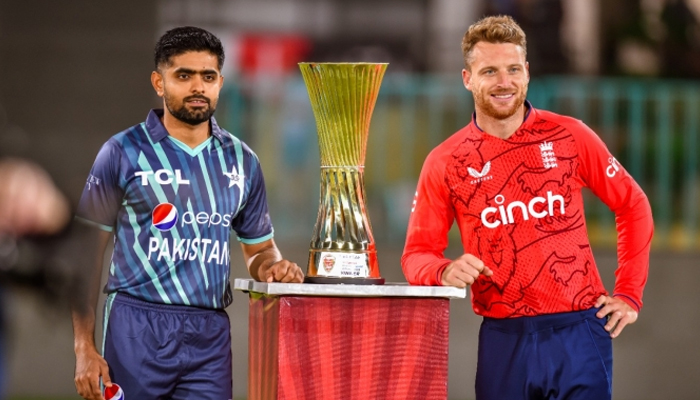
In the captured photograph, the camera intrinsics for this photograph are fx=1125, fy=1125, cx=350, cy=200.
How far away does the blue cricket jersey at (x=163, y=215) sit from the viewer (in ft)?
10.6

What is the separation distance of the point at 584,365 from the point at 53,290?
210 cm

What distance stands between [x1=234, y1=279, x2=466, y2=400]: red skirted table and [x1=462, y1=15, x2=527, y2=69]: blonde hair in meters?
0.83

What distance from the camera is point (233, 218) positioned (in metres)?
3.42

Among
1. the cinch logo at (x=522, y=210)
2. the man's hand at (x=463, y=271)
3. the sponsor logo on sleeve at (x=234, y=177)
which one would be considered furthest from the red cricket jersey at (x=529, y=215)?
the sponsor logo on sleeve at (x=234, y=177)

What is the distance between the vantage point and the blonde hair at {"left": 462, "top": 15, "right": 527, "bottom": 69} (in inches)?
132

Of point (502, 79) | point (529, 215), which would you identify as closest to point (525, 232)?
point (529, 215)

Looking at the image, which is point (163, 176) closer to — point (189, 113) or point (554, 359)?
point (189, 113)

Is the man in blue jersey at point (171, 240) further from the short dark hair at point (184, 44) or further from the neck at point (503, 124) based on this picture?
the neck at point (503, 124)

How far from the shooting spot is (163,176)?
3.28 meters

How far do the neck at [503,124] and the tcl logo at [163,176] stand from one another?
36.4 inches

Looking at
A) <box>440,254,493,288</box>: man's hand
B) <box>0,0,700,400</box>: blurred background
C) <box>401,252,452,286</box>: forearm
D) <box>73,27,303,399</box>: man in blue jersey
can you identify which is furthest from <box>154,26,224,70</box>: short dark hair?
<box>0,0,700,400</box>: blurred background

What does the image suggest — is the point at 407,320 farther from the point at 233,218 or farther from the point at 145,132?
the point at 145,132

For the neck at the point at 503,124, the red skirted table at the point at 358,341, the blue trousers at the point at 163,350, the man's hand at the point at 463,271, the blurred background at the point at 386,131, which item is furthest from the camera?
the blurred background at the point at 386,131

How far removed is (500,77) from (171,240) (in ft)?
3.54
